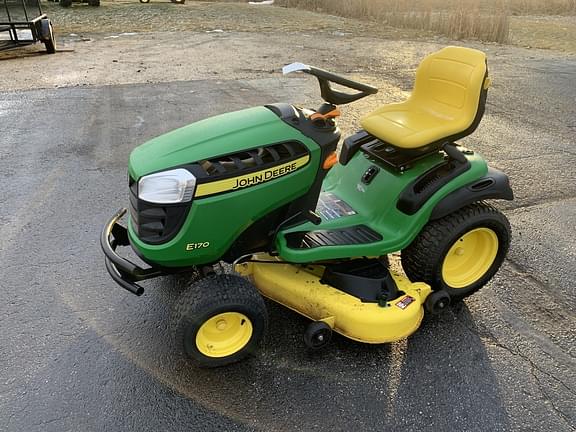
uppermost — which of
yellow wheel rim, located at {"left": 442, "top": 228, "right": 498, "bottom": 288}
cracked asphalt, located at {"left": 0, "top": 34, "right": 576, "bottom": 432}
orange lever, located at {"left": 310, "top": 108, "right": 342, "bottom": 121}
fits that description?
orange lever, located at {"left": 310, "top": 108, "right": 342, "bottom": 121}

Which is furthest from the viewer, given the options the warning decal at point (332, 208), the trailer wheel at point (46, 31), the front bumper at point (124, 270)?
the trailer wheel at point (46, 31)

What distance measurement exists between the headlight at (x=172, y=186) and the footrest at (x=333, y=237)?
1.87ft

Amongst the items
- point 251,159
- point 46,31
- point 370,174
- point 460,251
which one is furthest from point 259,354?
point 46,31

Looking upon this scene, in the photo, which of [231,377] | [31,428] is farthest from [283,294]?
[31,428]

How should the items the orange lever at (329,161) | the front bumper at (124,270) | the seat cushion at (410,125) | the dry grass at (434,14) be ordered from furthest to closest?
the dry grass at (434,14), the seat cushion at (410,125), the orange lever at (329,161), the front bumper at (124,270)

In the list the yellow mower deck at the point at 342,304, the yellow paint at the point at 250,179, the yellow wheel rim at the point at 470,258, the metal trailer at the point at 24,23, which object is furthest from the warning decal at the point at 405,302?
the metal trailer at the point at 24,23

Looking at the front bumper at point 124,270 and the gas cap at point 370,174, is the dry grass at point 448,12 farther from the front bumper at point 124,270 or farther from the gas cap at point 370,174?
the front bumper at point 124,270

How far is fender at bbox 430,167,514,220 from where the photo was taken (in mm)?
2492

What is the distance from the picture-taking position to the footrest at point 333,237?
2.36 meters

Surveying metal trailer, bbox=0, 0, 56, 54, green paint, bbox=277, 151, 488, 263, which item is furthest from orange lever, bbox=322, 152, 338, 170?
metal trailer, bbox=0, 0, 56, 54

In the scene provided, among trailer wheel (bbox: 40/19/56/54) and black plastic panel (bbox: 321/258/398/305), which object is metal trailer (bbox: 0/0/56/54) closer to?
trailer wheel (bbox: 40/19/56/54)

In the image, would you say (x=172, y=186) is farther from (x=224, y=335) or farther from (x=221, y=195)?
(x=224, y=335)

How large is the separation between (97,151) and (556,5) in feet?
74.4

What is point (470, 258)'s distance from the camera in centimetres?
282
